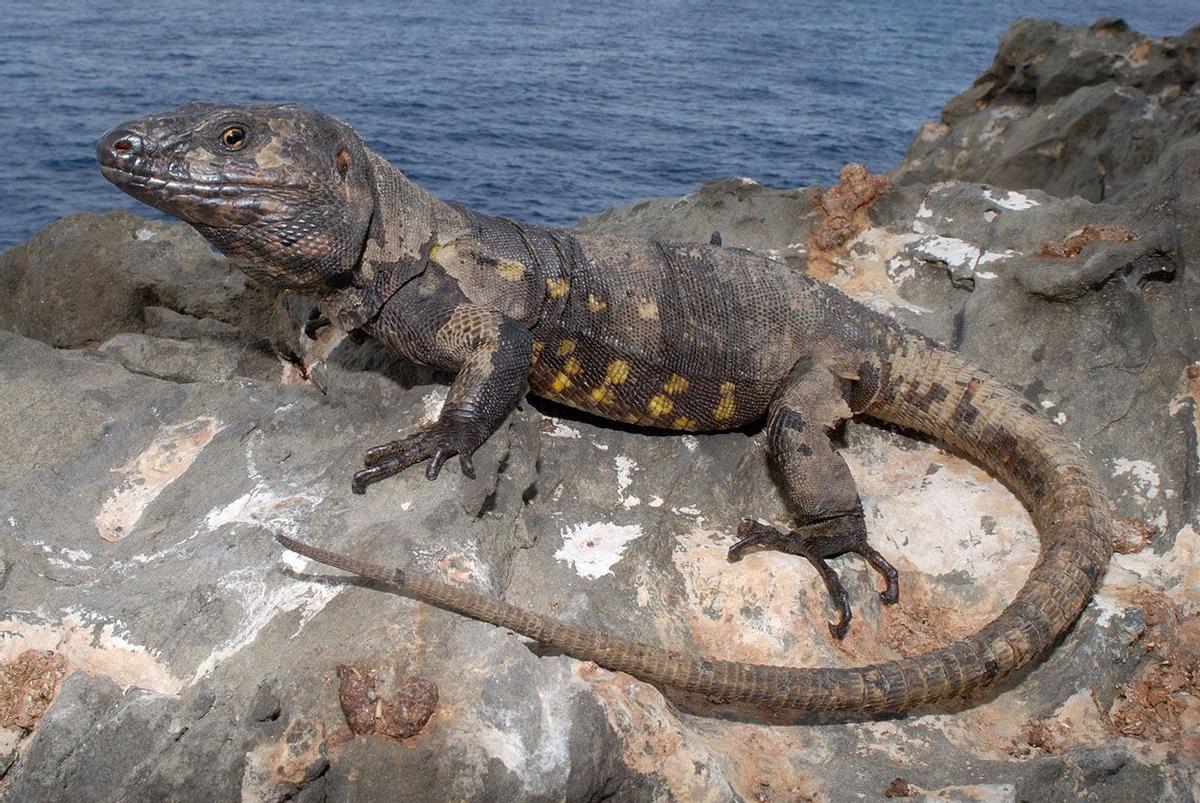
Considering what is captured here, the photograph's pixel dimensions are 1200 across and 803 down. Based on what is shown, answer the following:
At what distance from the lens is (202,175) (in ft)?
17.4

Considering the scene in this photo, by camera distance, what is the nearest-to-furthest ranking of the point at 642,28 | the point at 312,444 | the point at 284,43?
the point at 312,444, the point at 284,43, the point at 642,28

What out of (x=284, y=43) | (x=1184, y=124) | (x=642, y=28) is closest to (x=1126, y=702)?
(x=1184, y=124)

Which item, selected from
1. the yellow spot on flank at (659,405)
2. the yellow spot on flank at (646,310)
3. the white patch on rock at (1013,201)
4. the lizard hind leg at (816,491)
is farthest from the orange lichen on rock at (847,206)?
the yellow spot on flank at (659,405)

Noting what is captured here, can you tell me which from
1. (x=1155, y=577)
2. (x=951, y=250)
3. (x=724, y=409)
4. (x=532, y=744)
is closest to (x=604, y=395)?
(x=724, y=409)

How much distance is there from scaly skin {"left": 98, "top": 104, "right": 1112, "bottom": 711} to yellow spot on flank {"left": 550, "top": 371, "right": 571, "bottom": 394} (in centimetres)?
3

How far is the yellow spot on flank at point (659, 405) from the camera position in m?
6.53

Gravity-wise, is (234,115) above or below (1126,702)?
above

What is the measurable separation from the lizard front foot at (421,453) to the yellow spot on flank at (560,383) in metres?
1.06

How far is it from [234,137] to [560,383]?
2.27 m

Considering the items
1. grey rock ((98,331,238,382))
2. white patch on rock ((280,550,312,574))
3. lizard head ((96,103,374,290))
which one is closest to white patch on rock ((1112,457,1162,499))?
lizard head ((96,103,374,290))

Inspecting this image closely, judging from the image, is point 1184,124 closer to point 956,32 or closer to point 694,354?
point 694,354

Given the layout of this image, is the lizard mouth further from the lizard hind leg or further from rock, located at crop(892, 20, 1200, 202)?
rock, located at crop(892, 20, 1200, 202)

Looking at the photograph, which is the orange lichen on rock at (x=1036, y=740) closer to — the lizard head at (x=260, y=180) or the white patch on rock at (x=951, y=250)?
the white patch on rock at (x=951, y=250)

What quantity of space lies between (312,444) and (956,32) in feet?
108
